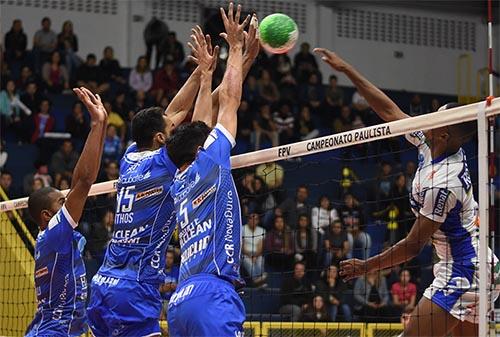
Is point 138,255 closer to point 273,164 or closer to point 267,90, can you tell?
point 273,164

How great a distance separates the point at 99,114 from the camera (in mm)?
6809

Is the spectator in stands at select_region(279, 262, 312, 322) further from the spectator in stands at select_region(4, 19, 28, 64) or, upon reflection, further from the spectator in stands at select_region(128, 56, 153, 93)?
the spectator in stands at select_region(4, 19, 28, 64)

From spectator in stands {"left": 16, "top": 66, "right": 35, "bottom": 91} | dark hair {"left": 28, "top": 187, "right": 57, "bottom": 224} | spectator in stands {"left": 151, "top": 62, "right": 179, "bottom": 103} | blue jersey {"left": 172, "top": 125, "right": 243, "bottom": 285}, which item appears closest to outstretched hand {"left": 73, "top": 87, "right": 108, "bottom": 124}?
dark hair {"left": 28, "top": 187, "right": 57, "bottom": 224}

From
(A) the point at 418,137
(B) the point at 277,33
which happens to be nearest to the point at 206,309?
(B) the point at 277,33

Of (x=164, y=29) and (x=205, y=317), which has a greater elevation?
(x=164, y=29)

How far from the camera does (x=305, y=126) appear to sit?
2188 cm

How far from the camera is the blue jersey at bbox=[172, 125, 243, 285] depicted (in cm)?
567

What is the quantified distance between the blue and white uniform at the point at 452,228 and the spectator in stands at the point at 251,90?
1492cm

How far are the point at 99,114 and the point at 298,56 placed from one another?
17.0 metres

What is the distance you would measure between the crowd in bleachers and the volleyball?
15.7ft

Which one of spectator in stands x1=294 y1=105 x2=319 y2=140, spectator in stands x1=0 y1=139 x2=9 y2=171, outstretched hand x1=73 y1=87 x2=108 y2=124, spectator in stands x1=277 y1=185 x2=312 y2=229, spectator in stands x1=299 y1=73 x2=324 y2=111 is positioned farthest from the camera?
spectator in stands x1=299 y1=73 x2=324 y2=111

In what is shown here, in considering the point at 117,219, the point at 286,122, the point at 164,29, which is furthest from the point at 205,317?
the point at 164,29

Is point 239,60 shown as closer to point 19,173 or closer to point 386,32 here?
point 19,173

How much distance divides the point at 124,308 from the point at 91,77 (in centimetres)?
1427
